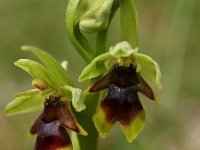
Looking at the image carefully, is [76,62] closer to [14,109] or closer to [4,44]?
[4,44]

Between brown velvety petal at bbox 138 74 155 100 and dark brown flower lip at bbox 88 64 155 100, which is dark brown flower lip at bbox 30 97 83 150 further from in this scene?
brown velvety petal at bbox 138 74 155 100

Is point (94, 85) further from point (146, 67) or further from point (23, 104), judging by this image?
point (23, 104)

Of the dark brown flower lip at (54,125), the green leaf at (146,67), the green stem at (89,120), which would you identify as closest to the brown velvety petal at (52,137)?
the dark brown flower lip at (54,125)

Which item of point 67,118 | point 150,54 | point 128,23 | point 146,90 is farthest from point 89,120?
point 150,54

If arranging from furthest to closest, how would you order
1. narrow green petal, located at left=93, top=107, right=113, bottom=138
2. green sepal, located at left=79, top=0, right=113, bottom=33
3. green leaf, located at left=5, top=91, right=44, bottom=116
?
green leaf, located at left=5, top=91, right=44, bottom=116 → green sepal, located at left=79, top=0, right=113, bottom=33 → narrow green petal, located at left=93, top=107, right=113, bottom=138

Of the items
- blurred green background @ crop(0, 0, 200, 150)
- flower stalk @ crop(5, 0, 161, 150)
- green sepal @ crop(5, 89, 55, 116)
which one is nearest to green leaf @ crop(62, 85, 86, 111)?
flower stalk @ crop(5, 0, 161, 150)

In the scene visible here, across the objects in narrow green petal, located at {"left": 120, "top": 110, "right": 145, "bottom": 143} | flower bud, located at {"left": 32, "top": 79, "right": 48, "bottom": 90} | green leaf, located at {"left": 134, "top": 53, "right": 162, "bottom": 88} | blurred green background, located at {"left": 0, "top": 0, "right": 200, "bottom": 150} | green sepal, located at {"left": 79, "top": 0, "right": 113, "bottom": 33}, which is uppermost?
green sepal, located at {"left": 79, "top": 0, "right": 113, "bottom": 33}
